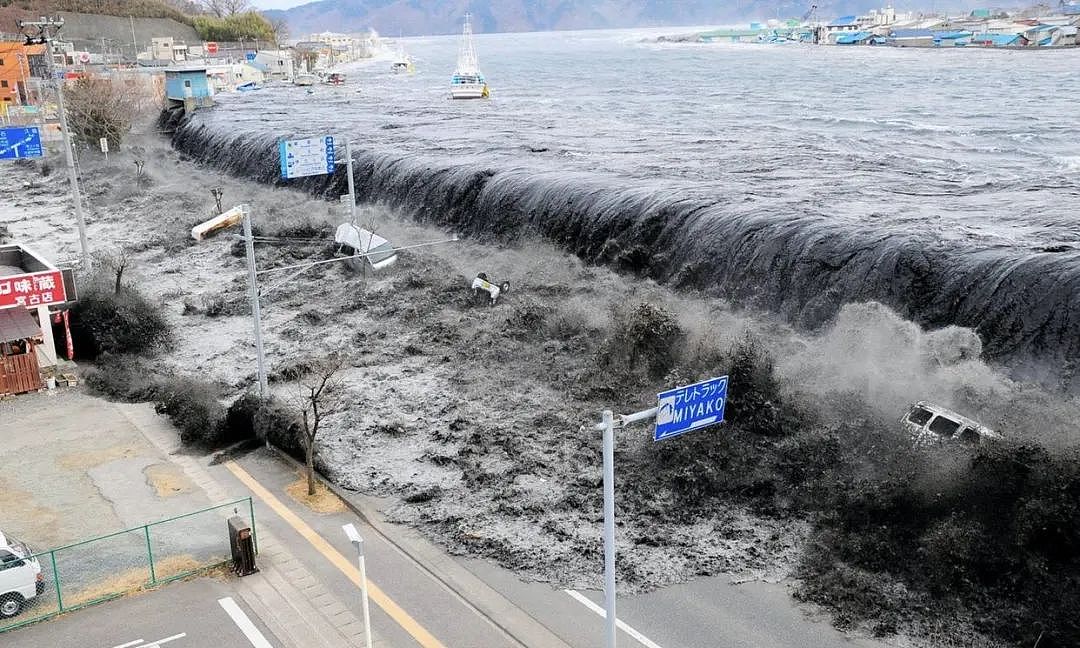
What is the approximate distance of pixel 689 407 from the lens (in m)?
12.7

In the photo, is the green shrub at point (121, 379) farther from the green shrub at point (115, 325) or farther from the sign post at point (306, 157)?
the sign post at point (306, 157)

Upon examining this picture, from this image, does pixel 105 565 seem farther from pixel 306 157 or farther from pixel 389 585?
pixel 306 157

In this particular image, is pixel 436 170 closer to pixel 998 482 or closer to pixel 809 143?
pixel 809 143

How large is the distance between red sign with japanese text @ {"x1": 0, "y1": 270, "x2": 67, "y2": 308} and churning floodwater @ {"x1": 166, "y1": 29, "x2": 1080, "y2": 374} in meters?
20.8

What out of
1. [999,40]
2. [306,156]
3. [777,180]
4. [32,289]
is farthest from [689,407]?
[999,40]

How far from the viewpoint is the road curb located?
17.7 meters

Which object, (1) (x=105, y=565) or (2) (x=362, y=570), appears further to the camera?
(1) (x=105, y=565)

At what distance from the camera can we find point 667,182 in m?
46.5

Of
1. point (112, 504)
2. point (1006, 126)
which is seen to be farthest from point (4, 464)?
point (1006, 126)

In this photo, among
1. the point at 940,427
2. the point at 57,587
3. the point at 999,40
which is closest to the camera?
the point at 57,587

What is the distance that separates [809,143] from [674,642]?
158 ft

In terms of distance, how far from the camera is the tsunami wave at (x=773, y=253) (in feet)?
91.1

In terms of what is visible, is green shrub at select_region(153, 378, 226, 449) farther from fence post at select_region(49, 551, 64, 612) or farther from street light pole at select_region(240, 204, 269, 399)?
fence post at select_region(49, 551, 64, 612)

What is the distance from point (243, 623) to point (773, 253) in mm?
23624
